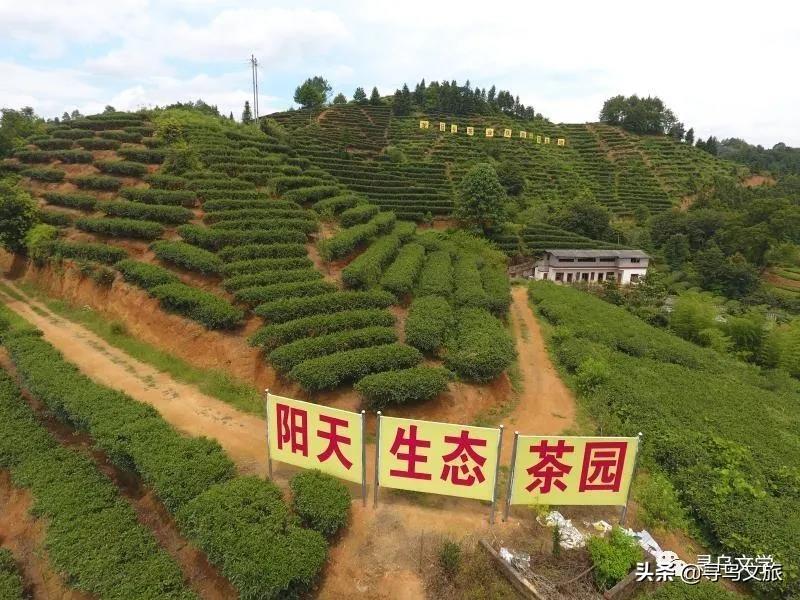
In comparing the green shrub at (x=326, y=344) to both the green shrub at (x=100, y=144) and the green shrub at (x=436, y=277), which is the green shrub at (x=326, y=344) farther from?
the green shrub at (x=100, y=144)

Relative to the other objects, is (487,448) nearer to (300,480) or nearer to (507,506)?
(507,506)

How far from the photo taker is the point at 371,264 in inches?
776

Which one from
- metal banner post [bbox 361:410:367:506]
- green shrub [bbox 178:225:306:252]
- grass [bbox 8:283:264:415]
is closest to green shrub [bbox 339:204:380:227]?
green shrub [bbox 178:225:306:252]

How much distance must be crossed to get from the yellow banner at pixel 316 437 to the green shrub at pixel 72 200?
2235cm

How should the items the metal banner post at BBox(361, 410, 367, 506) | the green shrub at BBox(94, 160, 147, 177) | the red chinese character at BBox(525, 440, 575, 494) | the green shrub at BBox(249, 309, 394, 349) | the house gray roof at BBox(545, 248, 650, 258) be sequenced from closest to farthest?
the red chinese character at BBox(525, 440, 575, 494), the metal banner post at BBox(361, 410, 367, 506), the green shrub at BBox(249, 309, 394, 349), the green shrub at BBox(94, 160, 147, 177), the house gray roof at BBox(545, 248, 650, 258)

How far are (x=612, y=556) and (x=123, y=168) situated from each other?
101 feet

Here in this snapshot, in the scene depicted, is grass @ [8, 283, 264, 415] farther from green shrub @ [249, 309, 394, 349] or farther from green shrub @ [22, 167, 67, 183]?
green shrub @ [22, 167, 67, 183]

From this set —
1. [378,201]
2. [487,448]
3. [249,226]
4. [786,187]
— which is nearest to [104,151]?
[249,226]

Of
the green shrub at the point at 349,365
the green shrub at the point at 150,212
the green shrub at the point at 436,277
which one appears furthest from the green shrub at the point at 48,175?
the green shrub at the point at 349,365

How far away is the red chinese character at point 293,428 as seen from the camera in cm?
877

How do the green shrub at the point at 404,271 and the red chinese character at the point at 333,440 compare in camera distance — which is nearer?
the red chinese character at the point at 333,440

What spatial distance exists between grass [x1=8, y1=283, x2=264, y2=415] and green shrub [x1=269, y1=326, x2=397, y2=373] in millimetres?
1539

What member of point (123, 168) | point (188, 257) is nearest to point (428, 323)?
point (188, 257)

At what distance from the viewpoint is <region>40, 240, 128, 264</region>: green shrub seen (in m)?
20.5
